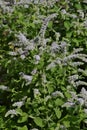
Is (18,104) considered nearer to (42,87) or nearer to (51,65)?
(42,87)

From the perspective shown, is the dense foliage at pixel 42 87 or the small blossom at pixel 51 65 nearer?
the dense foliage at pixel 42 87

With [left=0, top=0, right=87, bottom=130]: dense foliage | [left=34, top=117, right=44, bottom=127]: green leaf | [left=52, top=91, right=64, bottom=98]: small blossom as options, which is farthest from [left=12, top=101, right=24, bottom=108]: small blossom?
[left=52, top=91, right=64, bottom=98]: small blossom

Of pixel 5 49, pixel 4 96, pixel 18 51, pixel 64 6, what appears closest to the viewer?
pixel 18 51

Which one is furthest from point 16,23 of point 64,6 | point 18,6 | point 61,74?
point 61,74

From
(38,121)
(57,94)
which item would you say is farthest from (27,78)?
(38,121)

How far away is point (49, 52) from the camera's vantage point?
4.68 meters

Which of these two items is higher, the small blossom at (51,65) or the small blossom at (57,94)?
the small blossom at (51,65)

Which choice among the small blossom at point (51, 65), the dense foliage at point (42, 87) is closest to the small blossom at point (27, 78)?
the dense foliage at point (42, 87)

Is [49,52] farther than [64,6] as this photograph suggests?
No

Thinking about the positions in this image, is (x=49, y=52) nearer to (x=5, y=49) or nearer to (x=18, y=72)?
(x=18, y=72)

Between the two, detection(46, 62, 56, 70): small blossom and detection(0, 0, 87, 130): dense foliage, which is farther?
detection(46, 62, 56, 70): small blossom

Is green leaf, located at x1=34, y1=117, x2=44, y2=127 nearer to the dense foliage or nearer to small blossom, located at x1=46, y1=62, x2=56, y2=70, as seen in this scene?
the dense foliage

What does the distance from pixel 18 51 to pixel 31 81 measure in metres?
0.43

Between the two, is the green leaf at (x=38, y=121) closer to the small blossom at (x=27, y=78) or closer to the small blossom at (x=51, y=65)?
the small blossom at (x=27, y=78)
